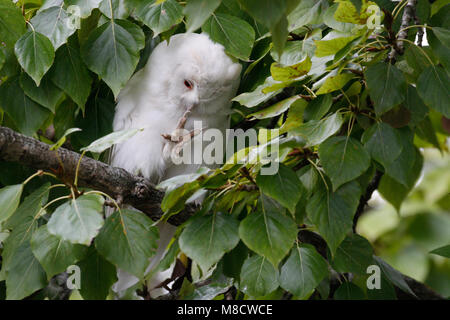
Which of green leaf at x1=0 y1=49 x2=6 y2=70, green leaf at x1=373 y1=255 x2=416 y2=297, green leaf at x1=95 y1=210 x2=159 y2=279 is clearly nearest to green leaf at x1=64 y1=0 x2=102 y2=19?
green leaf at x1=0 y1=49 x2=6 y2=70

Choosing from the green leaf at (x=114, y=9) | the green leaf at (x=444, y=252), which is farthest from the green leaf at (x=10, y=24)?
the green leaf at (x=444, y=252)

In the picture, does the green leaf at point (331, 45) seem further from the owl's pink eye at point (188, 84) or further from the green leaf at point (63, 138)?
the owl's pink eye at point (188, 84)

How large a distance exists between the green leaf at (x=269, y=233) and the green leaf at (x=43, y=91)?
813mm

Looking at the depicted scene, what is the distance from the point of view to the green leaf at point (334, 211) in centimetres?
129

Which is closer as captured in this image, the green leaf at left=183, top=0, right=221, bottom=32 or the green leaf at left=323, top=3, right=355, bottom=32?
the green leaf at left=183, top=0, right=221, bottom=32

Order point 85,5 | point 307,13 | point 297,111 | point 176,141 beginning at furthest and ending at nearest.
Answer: point 176,141, point 307,13, point 85,5, point 297,111

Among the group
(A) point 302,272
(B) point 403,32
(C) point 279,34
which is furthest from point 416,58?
(C) point 279,34

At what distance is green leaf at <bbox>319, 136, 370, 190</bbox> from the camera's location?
1.27 m

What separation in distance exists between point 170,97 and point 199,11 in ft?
4.33

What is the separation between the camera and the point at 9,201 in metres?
1.37

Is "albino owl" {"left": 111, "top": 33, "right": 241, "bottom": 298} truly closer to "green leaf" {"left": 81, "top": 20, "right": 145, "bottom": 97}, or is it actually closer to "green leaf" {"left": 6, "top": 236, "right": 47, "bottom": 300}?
"green leaf" {"left": 81, "top": 20, "right": 145, "bottom": 97}

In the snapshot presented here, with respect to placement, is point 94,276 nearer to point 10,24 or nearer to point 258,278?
point 258,278

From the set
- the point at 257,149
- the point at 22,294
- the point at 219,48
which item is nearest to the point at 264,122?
the point at 219,48
